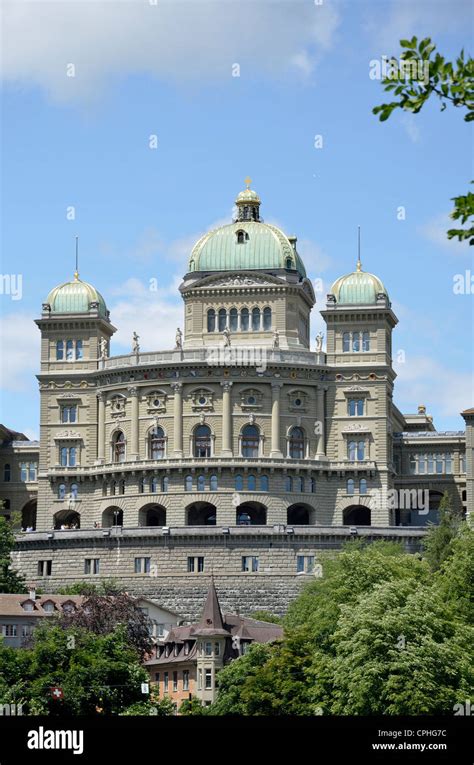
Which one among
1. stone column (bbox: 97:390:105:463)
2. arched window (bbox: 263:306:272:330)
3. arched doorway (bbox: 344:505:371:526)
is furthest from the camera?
arched window (bbox: 263:306:272:330)

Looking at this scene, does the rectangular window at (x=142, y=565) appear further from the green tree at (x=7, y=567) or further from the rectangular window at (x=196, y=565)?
the green tree at (x=7, y=567)

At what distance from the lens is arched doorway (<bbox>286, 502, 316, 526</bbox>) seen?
164 metres

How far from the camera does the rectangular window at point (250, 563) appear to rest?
150 m

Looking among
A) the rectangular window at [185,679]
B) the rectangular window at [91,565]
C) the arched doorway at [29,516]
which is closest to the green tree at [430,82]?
the rectangular window at [185,679]

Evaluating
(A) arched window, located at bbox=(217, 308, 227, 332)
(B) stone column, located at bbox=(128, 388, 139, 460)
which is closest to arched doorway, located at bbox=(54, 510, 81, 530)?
(B) stone column, located at bbox=(128, 388, 139, 460)

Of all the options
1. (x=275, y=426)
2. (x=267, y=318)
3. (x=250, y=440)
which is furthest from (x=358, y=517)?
(x=267, y=318)

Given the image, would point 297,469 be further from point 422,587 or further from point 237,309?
point 422,587

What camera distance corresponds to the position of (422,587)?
103m

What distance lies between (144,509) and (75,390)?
14173mm

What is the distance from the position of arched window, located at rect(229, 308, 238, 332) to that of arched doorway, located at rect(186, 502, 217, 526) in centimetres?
1633

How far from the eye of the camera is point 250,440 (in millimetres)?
163375

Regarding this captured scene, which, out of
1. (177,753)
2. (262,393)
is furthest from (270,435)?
(177,753)

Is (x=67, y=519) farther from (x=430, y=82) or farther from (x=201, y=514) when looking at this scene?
(x=430, y=82)

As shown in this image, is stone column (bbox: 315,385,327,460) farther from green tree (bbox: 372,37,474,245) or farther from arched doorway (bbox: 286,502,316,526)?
green tree (bbox: 372,37,474,245)
